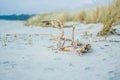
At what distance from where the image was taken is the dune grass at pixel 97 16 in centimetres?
727

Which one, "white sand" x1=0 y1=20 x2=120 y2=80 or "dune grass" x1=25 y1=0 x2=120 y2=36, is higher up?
"dune grass" x1=25 y1=0 x2=120 y2=36

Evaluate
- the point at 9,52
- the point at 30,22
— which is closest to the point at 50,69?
the point at 9,52

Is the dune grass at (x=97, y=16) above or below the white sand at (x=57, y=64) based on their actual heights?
above

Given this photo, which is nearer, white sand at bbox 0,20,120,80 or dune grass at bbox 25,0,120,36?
white sand at bbox 0,20,120,80

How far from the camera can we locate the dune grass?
7.27 meters

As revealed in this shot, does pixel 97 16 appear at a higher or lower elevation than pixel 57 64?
higher

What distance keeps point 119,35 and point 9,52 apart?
367 cm

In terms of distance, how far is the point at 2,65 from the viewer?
4.15 meters

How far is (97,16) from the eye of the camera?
12.5 metres

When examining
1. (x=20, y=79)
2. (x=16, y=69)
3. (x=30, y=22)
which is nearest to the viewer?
(x=20, y=79)

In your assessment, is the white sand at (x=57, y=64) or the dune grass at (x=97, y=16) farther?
the dune grass at (x=97, y=16)

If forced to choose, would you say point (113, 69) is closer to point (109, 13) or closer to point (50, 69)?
point (50, 69)

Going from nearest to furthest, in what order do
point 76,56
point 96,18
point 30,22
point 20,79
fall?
1. point 20,79
2. point 76,56
3. point 96,18
4. point 30,22

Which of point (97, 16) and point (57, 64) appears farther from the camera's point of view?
point (97, 16)
